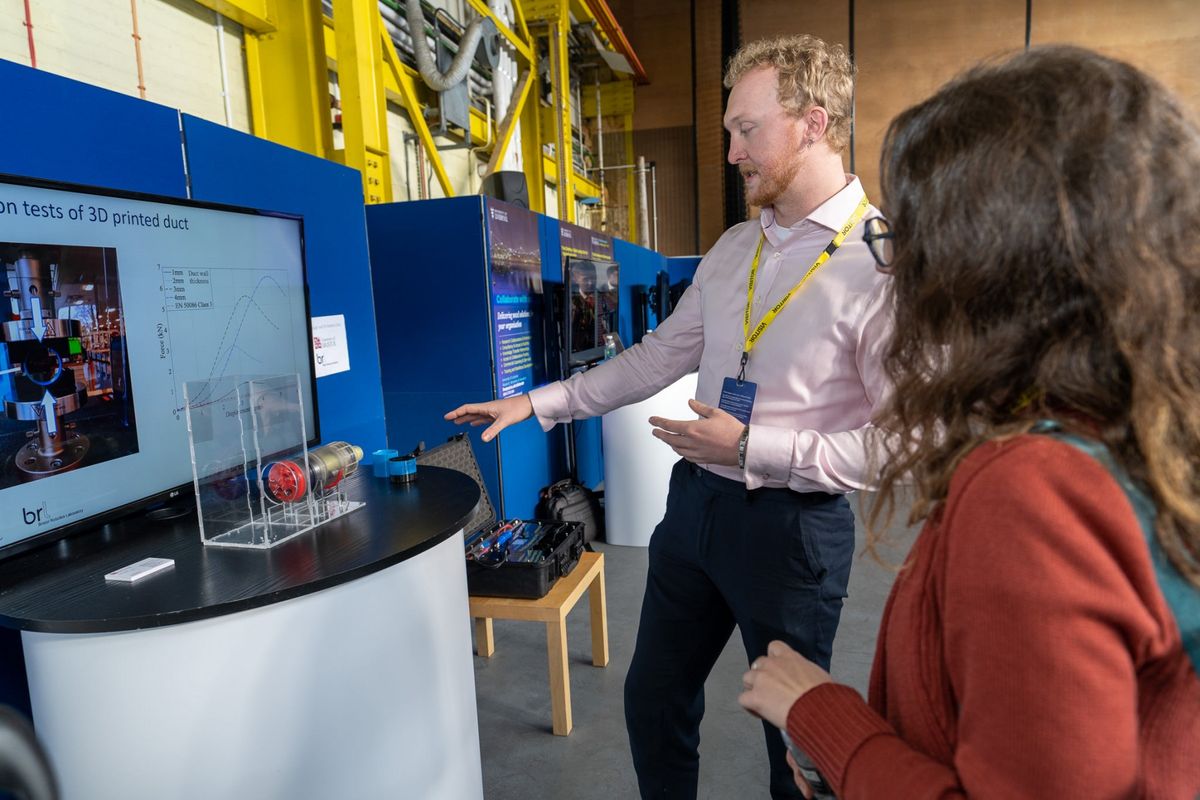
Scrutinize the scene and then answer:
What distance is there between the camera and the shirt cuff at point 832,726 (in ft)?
2.25

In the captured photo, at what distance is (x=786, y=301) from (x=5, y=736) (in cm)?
132

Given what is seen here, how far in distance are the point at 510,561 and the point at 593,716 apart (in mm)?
612

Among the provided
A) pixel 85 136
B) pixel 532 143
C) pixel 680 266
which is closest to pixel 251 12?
pixel 85 136

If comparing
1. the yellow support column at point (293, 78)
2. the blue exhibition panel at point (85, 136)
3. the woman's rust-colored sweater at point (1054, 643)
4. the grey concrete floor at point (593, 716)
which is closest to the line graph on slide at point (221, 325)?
the blue exhibition panel at point (85, 136)

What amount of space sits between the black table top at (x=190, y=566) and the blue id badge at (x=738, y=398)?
21.9 inches

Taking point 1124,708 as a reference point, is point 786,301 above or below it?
above

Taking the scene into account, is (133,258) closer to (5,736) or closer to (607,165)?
(5,736)

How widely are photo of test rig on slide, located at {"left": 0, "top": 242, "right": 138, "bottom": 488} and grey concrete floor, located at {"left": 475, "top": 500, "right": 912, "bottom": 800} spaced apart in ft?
4.80

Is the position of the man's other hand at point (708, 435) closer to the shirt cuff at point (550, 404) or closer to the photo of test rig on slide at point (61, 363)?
the shirt cuff at point (550, 404)

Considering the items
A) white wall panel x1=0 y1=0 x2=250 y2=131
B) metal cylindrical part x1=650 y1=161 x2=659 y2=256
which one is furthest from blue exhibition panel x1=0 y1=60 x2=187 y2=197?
metal cylindrical part x1=650 y1=161 x2=659 y2=256

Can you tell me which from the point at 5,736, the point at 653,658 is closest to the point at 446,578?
the point at 653,658

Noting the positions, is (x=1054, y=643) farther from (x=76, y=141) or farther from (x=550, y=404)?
(x=76, y=141)

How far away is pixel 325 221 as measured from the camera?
2232 millimetres

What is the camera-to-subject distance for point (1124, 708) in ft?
1.69
